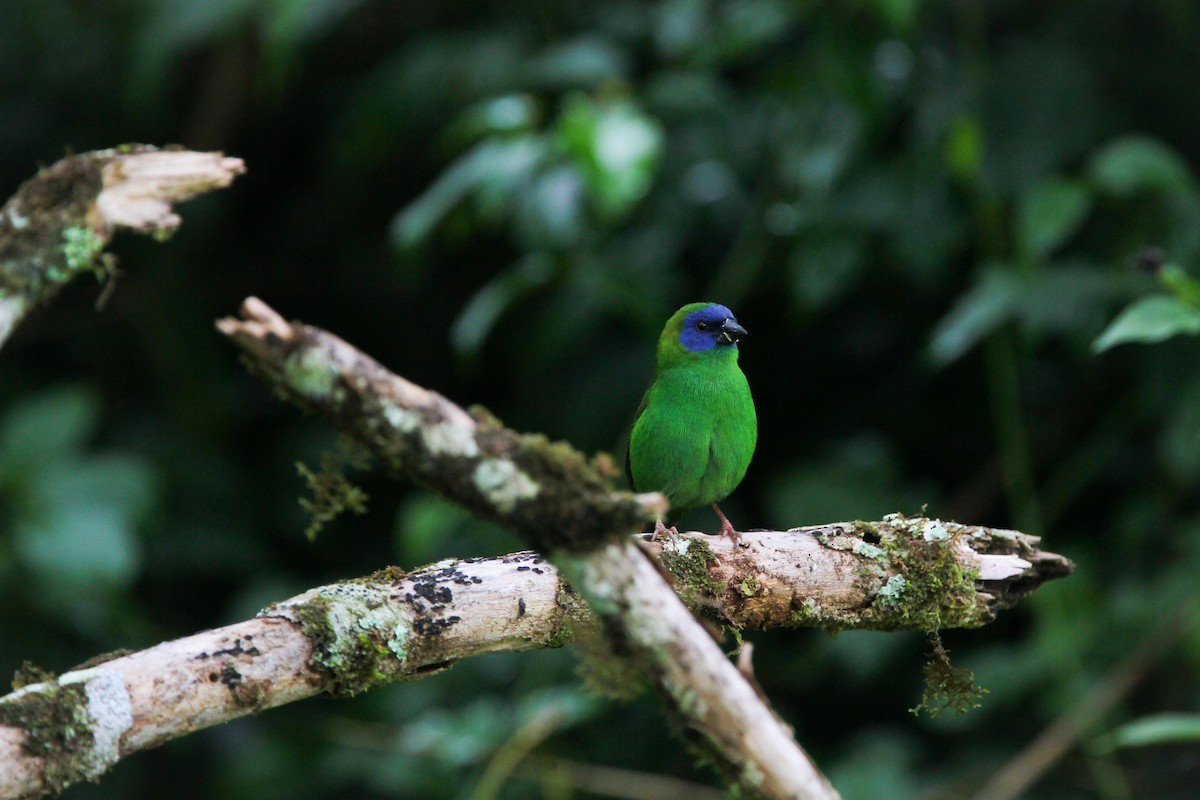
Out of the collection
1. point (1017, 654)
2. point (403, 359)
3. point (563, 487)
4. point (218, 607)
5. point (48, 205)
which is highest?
point (403, 359)

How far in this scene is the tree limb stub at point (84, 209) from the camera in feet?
9.95

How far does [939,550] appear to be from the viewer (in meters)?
2.88

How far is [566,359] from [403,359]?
1338mm

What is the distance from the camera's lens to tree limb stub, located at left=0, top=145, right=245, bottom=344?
3.03 m

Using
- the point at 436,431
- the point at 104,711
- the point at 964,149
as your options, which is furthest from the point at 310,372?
the point at 964,149

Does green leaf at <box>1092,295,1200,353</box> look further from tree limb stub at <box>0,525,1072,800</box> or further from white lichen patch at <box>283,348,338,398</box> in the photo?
white lichen patch at <box>283,348,338,398</box>

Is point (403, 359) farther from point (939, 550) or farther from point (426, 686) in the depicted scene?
point (939, 550)

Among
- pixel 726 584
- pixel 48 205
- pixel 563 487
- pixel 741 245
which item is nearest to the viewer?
pixel 563 487

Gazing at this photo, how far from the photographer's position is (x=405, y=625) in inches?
99.2

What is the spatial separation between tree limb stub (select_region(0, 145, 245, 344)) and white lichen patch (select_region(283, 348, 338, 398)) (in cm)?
151

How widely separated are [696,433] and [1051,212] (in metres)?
1.59

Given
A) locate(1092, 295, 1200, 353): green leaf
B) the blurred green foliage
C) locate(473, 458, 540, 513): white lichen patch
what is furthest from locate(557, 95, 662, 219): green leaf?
locate(473, 458, 540, 513): white lichen patch

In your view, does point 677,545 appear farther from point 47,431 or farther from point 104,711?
point 47,431

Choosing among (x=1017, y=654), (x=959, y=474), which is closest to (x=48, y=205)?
(x=1017, y=654)
